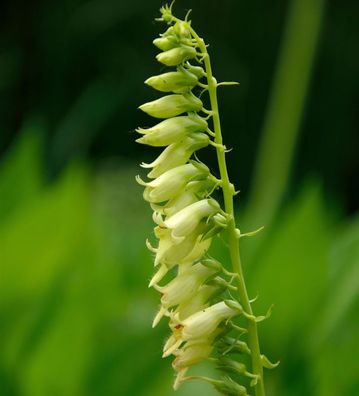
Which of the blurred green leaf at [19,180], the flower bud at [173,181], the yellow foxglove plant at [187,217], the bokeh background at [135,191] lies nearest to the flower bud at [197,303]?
the yellow foxglove plant at [187,217]

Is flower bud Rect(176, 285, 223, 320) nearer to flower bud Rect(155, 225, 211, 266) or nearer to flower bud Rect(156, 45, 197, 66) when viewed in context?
flower bud Rect(155, 225, 211, 266)

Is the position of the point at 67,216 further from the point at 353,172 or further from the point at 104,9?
the point at 353,172

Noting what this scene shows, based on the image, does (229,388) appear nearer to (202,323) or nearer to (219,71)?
(202,323)

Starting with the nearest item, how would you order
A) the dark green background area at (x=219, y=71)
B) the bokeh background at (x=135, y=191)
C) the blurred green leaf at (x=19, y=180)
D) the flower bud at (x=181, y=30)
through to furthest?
the flower bud at (x=181, y=30) → the bokeh background at (x=135, y=191) → the blurred green leaf at (x=19, y=180) → the dark green background area at (x=219, y=71)

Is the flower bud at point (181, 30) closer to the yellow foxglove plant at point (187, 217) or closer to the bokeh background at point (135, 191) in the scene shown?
the yellow foxglove plant at point (187, 217)

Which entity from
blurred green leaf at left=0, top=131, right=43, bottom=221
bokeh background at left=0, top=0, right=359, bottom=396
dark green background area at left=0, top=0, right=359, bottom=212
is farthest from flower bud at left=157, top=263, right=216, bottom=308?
dark green background area at left=0, top=0, right=359, bottom=212

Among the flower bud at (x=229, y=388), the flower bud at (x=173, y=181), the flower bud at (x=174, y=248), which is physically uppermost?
the flower bud at (x=173, y=181)

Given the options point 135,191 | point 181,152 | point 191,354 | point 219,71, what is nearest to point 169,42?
point 181,152

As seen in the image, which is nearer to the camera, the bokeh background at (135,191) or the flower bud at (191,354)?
the flower bud at (191,354)
